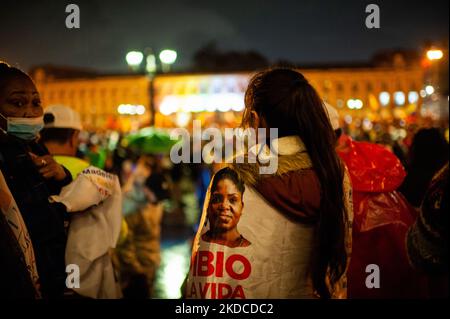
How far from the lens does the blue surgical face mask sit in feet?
8.98

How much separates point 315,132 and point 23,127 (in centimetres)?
150

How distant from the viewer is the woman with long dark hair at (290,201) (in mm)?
2191

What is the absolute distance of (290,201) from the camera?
2.21m

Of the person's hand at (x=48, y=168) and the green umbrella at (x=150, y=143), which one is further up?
the green umbrella at (x=150, y=143)

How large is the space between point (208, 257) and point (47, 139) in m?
2.03

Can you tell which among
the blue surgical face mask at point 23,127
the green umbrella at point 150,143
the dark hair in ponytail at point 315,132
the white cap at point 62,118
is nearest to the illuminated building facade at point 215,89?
the green umbrella at point 150,143

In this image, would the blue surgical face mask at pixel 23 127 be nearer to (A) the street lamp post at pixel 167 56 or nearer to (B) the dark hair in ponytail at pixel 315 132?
(B) the dark hair in ponytail at pixel 315 132

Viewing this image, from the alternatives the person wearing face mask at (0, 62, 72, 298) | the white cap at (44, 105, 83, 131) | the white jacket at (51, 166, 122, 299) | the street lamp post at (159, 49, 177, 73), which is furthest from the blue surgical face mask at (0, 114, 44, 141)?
the street lamp post at (159, 49, 177, 73)

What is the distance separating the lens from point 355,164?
11.7ft

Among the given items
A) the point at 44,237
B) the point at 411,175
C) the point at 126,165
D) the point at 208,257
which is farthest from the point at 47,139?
the point at 126,165

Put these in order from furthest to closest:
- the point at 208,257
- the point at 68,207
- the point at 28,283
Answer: the point at 68,207 → the point at 208,257 → the point at 28,283

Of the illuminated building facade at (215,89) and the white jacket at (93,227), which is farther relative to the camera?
the illuminated building facade at (215,89)

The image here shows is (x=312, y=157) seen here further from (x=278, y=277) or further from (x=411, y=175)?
(x=411, y=175)
